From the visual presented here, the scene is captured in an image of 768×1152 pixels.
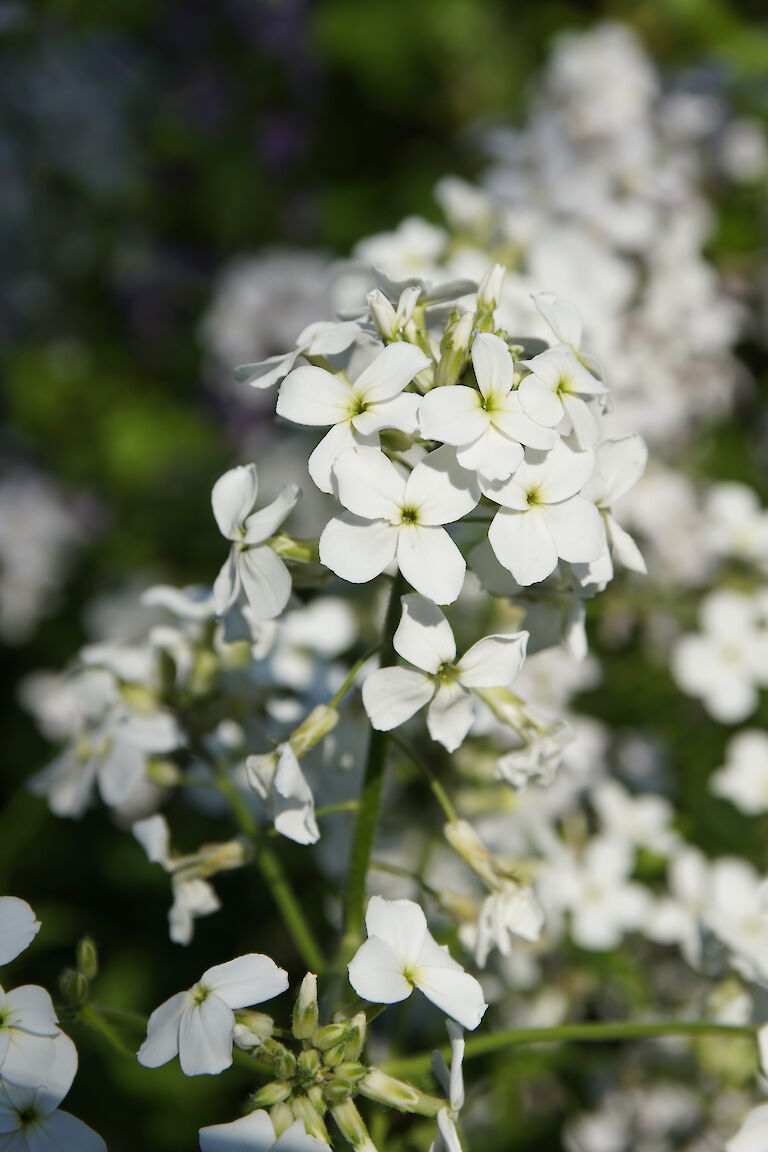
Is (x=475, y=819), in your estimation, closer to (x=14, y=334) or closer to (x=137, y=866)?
(x=137, y=866)

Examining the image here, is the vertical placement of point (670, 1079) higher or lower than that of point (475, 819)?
lower

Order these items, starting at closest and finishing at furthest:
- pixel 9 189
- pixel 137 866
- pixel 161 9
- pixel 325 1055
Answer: pixel 325 1055 → pixel 137 866 → pixel 9 189 → pixel 161 9

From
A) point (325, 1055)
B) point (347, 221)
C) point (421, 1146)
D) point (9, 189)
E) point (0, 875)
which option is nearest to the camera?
point (325, 1055)

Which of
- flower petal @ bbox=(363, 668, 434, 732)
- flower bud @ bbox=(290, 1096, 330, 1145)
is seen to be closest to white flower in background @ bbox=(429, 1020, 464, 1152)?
flower bud @ bbox=(290, 1096, 330, 1145)

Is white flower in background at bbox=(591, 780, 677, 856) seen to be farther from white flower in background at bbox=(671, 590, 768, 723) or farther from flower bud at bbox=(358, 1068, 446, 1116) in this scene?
flower bud at bbox=(358, 1068, 446, 1116)

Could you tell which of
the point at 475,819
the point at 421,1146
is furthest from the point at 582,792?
the point at 421,1146

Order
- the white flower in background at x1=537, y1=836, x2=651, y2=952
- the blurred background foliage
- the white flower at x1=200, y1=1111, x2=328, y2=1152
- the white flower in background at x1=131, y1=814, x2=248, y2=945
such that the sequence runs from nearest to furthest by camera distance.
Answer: the white flower at x1=200, y1=1111, x2=328, y2=1152 → the white flower in background at x1=131, y1=814, x2=248, y2=945 → the white flower in background at x1=537, y1=836, x2=651, y2=952 → the blurred background foliage

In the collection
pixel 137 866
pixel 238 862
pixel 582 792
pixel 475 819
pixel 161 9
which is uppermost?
pixel 161 9
